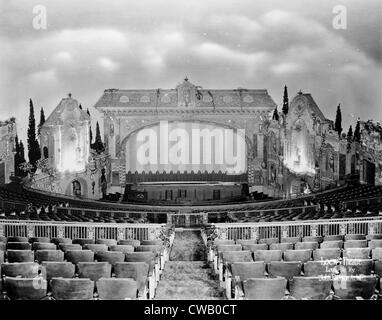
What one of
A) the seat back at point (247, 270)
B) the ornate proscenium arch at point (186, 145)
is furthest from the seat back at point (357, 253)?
the ornate proscenium arch at point (186, 145)

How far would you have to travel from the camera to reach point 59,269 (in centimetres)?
612

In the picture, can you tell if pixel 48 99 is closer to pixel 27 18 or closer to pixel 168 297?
pixel 27 18

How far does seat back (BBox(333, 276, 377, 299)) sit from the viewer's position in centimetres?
563

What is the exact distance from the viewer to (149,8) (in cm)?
1334

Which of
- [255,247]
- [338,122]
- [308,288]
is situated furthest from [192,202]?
[308,288]

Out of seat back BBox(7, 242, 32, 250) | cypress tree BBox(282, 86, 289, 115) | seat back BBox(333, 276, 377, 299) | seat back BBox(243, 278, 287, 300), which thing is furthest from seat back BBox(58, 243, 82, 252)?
cypress tree BBox(282, 86, 289, 115)

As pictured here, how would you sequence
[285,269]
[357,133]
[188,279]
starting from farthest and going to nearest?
[357,133] → [188,279] → [285,269]

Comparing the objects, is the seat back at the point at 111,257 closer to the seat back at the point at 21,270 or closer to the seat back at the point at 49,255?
the seat back at the point at 49,255

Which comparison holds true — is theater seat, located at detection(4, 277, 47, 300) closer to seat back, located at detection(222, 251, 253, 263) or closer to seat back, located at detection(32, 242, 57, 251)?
seat back, located at detection(32, 242, 57, 251)

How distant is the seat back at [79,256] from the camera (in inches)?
276

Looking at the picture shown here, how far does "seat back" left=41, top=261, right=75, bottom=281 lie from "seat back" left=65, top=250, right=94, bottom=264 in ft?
2.88

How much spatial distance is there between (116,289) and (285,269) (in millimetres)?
2272

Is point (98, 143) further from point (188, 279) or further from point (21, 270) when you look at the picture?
point (21, 270)
